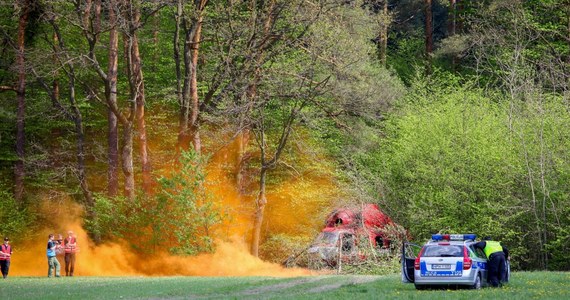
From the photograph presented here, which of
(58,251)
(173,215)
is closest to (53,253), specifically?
(58,251)

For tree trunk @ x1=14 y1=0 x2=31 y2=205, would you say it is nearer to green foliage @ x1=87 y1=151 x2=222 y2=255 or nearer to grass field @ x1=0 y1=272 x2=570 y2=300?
green foliage @ x1=87 y1=151 x2=222 y2=255

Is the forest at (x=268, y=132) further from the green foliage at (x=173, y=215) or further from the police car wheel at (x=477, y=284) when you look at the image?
the police car wheel at (x=477, y=284)

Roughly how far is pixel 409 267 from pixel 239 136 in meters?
26.0

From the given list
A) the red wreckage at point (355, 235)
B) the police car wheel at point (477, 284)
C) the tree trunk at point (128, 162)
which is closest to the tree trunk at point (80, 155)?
the tree trunk at point (128, 162)

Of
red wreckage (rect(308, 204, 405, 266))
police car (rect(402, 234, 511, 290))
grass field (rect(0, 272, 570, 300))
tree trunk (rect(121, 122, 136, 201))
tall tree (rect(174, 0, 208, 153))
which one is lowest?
grass field (rect(0, 272, 570, 300))

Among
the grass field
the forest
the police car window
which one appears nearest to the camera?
the grass field

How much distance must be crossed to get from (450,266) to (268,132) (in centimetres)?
2917

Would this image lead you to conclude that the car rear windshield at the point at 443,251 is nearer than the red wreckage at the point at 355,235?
Yes

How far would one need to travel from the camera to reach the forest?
4353 cm

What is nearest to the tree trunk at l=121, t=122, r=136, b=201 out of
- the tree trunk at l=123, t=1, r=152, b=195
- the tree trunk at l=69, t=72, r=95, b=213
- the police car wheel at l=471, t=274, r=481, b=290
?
the tree trunk at l=123, t=1, r=152, b=195

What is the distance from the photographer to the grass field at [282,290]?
24516 mm

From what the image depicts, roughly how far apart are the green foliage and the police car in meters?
18.3

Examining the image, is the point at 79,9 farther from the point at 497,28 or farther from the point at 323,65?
the point at 497,28

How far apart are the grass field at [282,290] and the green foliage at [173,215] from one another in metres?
8.97
